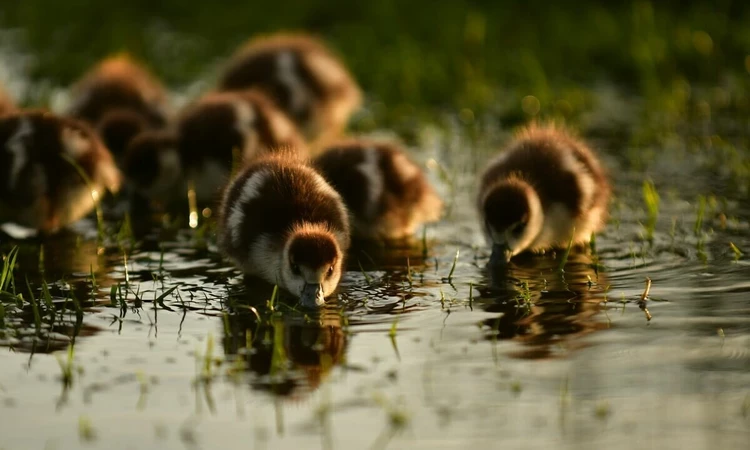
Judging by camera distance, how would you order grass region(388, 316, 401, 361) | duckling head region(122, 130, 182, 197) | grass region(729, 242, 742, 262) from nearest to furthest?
grass region(388, 316, 401, 361)
grass region(729, 242, 742, 262)
duckling head region(122, 130, 182, 197)

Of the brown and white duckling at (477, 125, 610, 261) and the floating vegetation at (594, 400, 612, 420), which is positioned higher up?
the brown and white duckling at (477, 125, 610, 261)

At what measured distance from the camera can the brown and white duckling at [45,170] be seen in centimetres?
663

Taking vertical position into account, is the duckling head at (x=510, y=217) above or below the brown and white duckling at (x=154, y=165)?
below

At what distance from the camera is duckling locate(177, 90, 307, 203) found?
7867mm

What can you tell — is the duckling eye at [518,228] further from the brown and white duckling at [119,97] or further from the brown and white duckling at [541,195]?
the brown and white duckling at [119,97]

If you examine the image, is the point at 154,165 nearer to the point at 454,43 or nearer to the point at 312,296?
the point at 312,296

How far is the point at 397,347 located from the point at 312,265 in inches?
25.1

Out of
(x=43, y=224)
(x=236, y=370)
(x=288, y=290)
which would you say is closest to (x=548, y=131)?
(x=288, y=290)

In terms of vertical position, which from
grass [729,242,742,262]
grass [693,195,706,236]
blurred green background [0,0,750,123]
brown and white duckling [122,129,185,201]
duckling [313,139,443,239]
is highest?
blurred green background [0,0,750,123]

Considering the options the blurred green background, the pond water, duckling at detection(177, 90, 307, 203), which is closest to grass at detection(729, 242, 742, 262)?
the pond water

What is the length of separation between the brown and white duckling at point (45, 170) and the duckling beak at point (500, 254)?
213cm

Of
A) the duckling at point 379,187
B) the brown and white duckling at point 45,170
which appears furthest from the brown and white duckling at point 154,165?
the duckling at point 379,187

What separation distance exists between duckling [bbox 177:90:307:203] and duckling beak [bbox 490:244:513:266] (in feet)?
6.83

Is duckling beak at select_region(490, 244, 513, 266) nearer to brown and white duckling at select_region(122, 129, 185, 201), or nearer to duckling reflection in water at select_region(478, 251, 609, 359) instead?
duckling reflection in water at select_region(478, 251, 609, 359)
